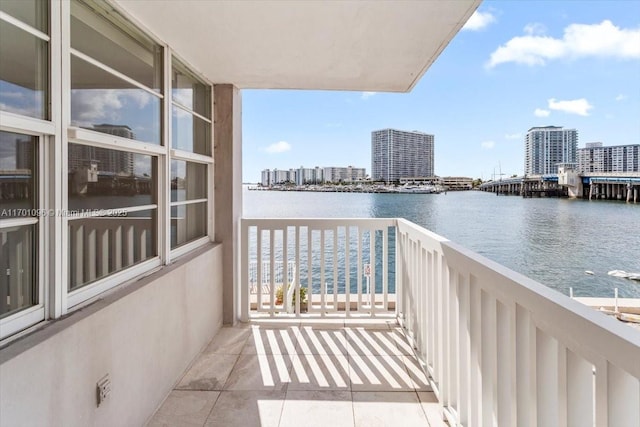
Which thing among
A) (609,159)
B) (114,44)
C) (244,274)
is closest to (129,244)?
(114,44)

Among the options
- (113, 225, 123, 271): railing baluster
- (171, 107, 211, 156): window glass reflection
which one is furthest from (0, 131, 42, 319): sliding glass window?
(171, 107, 211, 156): window glass reflection

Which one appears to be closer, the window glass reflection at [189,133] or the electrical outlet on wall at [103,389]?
the electrical outlet on wall at [103,389]

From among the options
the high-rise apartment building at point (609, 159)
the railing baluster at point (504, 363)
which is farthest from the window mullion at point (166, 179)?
the high-rise apartment building at point (609, 159)

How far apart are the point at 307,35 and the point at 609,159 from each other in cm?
320

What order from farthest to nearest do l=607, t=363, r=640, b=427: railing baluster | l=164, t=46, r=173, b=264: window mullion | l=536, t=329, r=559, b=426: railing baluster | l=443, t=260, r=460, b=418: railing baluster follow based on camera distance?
l=164, t=46, r=173, b=264: window mullion → l=443, t=260, r=460, b=418: railing baluster → l=536, t=329, r=559, b=426: railing baluster → l=607, t=363, r=640, b=427: railing baluster

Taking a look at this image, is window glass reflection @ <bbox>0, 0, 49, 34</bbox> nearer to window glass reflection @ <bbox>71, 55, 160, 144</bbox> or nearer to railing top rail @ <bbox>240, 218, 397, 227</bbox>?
window glass reflection @ <bbox>71, 55, 160, 144</bbox>

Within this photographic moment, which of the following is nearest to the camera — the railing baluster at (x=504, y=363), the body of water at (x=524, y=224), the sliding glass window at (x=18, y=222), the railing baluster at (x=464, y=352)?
the sliding glass window at (x=18, y=222)

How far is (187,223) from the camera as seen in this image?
8.97 feet

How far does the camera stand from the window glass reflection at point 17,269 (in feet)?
3.76

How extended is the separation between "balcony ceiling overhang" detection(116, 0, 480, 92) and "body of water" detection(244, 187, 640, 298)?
60.9 inches

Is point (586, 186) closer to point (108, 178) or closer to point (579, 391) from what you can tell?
point (579, 391)

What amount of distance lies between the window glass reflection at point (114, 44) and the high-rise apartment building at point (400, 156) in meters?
11.0

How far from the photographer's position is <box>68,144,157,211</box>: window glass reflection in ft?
4.87

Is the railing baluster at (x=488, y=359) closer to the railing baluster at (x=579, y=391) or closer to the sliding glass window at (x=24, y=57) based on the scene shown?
the railing baluster at (x=579, y=391)
